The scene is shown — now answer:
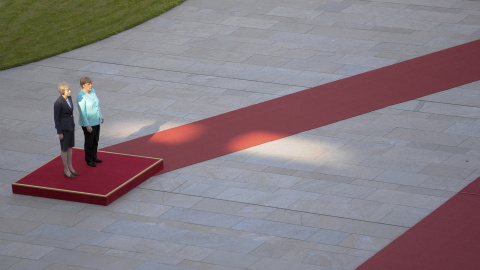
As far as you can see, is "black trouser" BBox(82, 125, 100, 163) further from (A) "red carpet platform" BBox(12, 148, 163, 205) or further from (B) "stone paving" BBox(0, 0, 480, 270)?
(B) "stone paving" BBox(0, 0, 480, 270)

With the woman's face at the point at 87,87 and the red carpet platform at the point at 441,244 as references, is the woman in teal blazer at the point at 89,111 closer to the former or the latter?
the woman's face at the point at 87,87

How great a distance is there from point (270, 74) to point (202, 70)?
1416mm

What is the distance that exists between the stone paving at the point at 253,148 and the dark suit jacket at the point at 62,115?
3.79 feet

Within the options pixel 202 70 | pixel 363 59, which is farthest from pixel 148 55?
pixel 363 59

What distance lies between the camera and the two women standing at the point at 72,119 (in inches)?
515

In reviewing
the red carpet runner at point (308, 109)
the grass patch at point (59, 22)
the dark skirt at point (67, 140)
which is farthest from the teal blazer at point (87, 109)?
the grass patch at point (59, 22)

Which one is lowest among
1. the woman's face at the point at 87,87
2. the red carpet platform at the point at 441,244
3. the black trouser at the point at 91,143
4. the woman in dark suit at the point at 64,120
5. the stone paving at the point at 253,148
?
the red carpet platform at the point at 441,244

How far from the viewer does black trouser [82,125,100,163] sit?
13508mm

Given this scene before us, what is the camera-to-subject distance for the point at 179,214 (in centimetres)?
1281

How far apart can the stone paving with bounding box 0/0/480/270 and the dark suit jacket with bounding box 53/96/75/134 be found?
3.79ft

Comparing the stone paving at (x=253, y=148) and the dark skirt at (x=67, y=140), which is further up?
the dark skirt at (x=67, y=140)

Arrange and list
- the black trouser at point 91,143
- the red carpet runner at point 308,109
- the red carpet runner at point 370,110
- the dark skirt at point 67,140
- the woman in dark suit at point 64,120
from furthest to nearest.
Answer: the red carpet runner at point 308,109
the black trouser at point 91,143
the dark skirt at point 67,140
the woman in dark suit at point 64,120
the red carpet runner at point 370,110

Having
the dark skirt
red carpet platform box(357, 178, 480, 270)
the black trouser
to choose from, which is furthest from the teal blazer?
red carpet platform box(357, 178, 480, 270)

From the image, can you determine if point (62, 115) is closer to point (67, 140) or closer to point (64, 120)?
point (64, 120)
